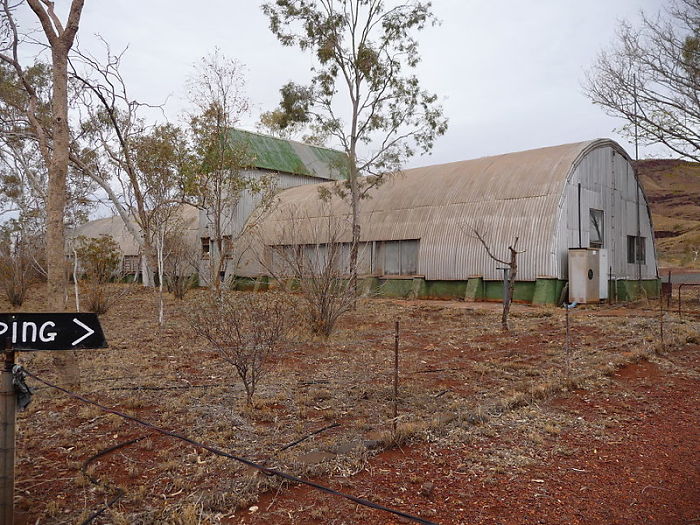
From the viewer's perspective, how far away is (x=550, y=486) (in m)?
4.64

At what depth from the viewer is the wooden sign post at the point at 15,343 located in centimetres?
329

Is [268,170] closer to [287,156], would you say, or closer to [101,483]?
[287,156]

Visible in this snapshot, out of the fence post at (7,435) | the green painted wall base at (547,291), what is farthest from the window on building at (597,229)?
the fence post at (7,435)

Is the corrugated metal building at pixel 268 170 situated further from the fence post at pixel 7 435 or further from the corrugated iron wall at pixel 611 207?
the fence post at pixel 7 435

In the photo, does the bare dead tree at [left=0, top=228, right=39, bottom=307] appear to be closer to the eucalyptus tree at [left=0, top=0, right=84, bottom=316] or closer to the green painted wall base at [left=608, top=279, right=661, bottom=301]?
the eucalyptus tree at [left=0, top=0, right=84, bottom=316]

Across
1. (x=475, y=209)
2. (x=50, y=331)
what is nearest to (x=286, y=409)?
(x=50, y=331)

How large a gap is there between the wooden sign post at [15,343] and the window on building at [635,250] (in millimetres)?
24118

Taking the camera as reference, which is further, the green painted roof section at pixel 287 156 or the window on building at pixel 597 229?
the green painted roof section at pixel 287 156

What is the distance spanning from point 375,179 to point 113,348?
13.3m

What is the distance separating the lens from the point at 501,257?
19828 millimetres

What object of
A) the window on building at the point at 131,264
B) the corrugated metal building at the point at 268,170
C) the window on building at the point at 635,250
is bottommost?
the window on building at the point at 131,264

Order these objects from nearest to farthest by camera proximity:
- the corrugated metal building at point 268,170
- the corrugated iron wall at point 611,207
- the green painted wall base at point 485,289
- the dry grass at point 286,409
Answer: the dry grass at point 286,409, the green painted wall base at point 485,289, the corrugated iron wall at point 611,207, the corrugated metal building at point 268,170

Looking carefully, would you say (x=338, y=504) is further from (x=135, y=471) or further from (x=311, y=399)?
(x=311, y=399)

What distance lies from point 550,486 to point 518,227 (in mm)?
15931
